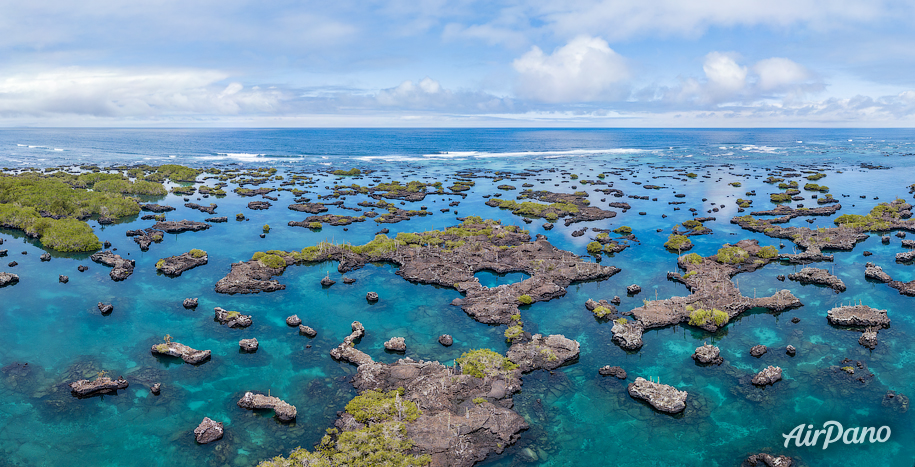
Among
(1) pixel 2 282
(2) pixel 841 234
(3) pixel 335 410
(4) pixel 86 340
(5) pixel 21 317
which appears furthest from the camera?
(2) pixel 841 234

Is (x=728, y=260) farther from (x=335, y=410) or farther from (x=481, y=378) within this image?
(x=335, y=410)

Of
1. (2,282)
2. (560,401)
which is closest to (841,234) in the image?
(560,401)

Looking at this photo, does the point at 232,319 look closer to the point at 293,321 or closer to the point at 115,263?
the point at 293,321

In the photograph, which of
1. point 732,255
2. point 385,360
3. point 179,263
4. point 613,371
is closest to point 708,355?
point 613,371

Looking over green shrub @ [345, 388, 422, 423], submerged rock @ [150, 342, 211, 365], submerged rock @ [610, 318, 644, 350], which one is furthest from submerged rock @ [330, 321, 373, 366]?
submerged rock @ [610, 318, 644, 350]

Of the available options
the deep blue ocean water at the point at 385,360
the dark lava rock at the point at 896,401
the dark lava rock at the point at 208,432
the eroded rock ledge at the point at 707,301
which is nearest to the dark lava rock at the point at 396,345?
the deep blue ocean water at the point at 385,360

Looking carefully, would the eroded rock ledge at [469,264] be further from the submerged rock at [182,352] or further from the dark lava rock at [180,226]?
the dark lava rock at [180,226]

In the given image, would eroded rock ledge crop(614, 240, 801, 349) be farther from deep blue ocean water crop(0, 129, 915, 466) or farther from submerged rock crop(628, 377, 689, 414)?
submerged rock crop(628, 377, 689, 414)
